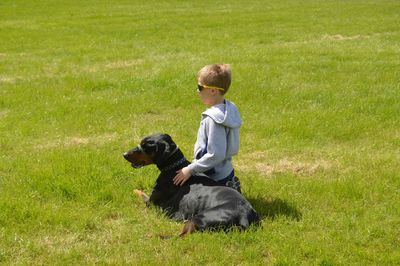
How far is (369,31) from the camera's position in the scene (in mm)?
20688

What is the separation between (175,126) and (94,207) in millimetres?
3567

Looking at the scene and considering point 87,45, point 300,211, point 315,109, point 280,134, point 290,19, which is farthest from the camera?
point 290,19

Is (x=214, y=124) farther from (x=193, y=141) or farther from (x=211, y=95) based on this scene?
(x=193, y=141)

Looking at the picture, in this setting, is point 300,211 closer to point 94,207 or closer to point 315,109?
Result: point 94,207

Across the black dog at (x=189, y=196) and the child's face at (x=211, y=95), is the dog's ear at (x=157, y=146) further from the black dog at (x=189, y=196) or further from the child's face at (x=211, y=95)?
the child's face at (x=211, y=95)

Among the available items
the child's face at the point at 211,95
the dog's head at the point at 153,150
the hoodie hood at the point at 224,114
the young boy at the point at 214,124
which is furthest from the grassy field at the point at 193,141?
the child's face at the point at 211,95

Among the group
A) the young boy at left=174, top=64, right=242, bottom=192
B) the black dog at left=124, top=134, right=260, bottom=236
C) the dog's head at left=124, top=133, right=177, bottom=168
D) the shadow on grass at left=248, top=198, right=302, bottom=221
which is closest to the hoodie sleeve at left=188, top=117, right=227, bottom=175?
the young boy at left=174, top=64, right=242, bottom=192

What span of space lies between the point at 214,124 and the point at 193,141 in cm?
297

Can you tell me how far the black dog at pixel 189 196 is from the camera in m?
5.77

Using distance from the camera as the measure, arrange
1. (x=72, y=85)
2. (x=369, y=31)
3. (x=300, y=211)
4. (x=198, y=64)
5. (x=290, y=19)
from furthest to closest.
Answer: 1. (x=290, y=19)
2. (x=369, y=31)
3. (x=198, y=64)
4. (x=72, y=85)
5. (x=300, y=211)

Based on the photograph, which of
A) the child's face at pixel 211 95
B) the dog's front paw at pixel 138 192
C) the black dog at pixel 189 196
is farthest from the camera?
the dog's front paw at pixel 138 192

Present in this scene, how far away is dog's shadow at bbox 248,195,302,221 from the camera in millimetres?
6301

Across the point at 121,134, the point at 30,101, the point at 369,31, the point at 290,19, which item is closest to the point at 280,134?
the point at 121,134

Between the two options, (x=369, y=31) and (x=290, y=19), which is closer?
(x=369, y=31)
